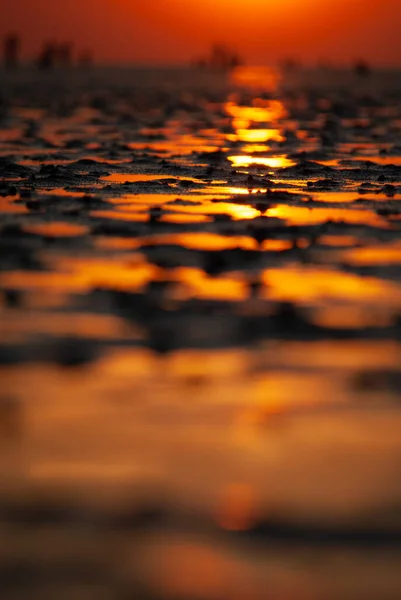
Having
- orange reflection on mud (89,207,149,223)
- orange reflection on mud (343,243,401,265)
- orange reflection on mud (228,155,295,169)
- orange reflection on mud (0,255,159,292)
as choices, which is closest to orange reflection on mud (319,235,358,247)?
orange reflection on mud (343,243,401,265)

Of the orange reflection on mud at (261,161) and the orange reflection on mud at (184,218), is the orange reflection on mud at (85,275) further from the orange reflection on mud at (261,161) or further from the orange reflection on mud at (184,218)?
the orange reflection on mud at (261,161)

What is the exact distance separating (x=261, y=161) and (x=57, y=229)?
10.1 meters

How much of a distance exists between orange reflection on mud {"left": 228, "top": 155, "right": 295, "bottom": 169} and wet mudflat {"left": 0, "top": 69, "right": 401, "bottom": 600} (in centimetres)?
598

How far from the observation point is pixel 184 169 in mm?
19281

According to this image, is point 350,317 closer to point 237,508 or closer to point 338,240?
point 338,240

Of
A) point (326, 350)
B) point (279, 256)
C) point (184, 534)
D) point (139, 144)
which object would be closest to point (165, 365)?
point (326, 350)

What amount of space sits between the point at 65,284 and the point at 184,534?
483 cm

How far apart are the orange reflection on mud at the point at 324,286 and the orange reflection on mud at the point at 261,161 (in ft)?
34.6

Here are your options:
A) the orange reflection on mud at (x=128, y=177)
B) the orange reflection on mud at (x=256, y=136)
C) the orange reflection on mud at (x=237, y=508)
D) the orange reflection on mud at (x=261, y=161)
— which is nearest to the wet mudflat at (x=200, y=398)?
the orange reflection on mud at (x=237, y=508)

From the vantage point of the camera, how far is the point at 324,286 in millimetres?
9195

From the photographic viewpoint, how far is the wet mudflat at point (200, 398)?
14.2 feet

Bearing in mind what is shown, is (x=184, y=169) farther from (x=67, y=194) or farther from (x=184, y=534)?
(x=184, y=534)

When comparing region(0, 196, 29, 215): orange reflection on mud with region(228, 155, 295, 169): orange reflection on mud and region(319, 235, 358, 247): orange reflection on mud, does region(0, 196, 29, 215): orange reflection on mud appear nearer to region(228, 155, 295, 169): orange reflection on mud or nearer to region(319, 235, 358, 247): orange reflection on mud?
region(319, 235, 358, 247): orange reflection on mud

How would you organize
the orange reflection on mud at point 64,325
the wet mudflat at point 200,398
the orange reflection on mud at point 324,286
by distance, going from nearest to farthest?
1. the wet mudflat at point 200,398
2. the orange reflection on mud at point 64,325
3. the orange reflection on mud at point 324,286
